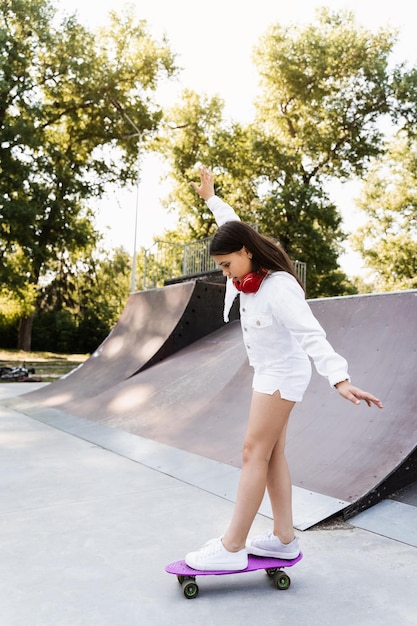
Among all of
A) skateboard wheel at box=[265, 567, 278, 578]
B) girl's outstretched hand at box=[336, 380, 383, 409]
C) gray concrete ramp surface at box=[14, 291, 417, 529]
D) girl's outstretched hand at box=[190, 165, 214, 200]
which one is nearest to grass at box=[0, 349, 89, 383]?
gray concrete ramp surface at box=[14, 291, 417, 529]

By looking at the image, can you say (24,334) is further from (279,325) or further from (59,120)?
(279,325)

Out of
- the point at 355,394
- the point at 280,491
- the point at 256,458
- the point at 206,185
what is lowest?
the point at 280,491

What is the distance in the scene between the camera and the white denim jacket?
2.21 metres

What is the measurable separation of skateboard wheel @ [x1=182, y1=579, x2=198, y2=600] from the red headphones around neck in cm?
127

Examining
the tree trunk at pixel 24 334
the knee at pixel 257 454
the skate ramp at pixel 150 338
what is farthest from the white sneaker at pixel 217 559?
the tree trunk at pixel 24 334

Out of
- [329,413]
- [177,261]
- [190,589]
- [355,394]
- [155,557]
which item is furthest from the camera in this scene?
[177,261]

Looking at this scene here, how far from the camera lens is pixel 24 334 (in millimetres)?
30500

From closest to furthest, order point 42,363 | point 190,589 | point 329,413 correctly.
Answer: point 190,589
point 329,413
point 42,363

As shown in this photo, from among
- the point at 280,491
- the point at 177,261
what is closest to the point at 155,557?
the point at 280,491

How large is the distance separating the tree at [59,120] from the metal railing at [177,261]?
856 centimetres

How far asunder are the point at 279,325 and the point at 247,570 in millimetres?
1076

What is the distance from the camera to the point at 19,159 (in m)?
24.5

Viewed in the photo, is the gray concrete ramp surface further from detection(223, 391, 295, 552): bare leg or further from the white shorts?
the white shorts

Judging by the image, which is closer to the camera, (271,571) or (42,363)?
(271,571)
